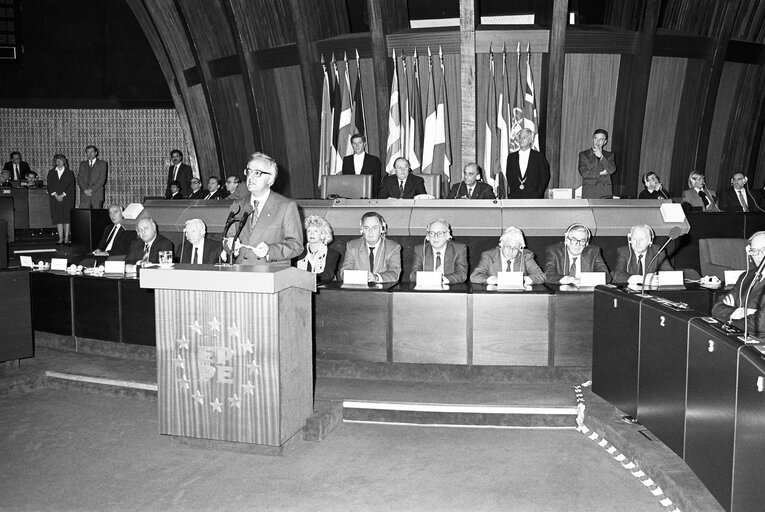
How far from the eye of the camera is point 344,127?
35.9 ft

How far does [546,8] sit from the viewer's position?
36.9 ft

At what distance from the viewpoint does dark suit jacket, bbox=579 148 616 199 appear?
324 inches

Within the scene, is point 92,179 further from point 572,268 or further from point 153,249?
point 572,268

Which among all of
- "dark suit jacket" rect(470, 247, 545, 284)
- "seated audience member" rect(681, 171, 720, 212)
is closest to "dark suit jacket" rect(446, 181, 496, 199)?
"dark suit jacket" rect(470, 247, 545, 284)

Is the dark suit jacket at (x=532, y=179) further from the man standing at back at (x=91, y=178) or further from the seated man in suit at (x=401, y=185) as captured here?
the man standing at back at (x=91, y=178)

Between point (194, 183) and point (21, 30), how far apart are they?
21.4 ft

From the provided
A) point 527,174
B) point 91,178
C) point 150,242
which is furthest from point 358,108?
point 150,242

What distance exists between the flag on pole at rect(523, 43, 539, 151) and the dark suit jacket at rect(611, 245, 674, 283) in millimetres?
4623

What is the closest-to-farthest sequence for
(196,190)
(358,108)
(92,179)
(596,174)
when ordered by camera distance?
(596,174) < (358,108) < (196,190) < (92,179)

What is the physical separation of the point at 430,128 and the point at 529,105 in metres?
1.48

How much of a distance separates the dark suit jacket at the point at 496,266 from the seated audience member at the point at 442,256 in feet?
0.41

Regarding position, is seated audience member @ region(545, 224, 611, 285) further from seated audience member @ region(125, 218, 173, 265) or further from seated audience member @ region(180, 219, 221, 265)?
seated audience member @ region(125, 218, 173, 265)

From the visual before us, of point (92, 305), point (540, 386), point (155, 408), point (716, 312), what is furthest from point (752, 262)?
point (92, 305)

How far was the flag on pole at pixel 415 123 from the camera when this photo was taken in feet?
35.1
